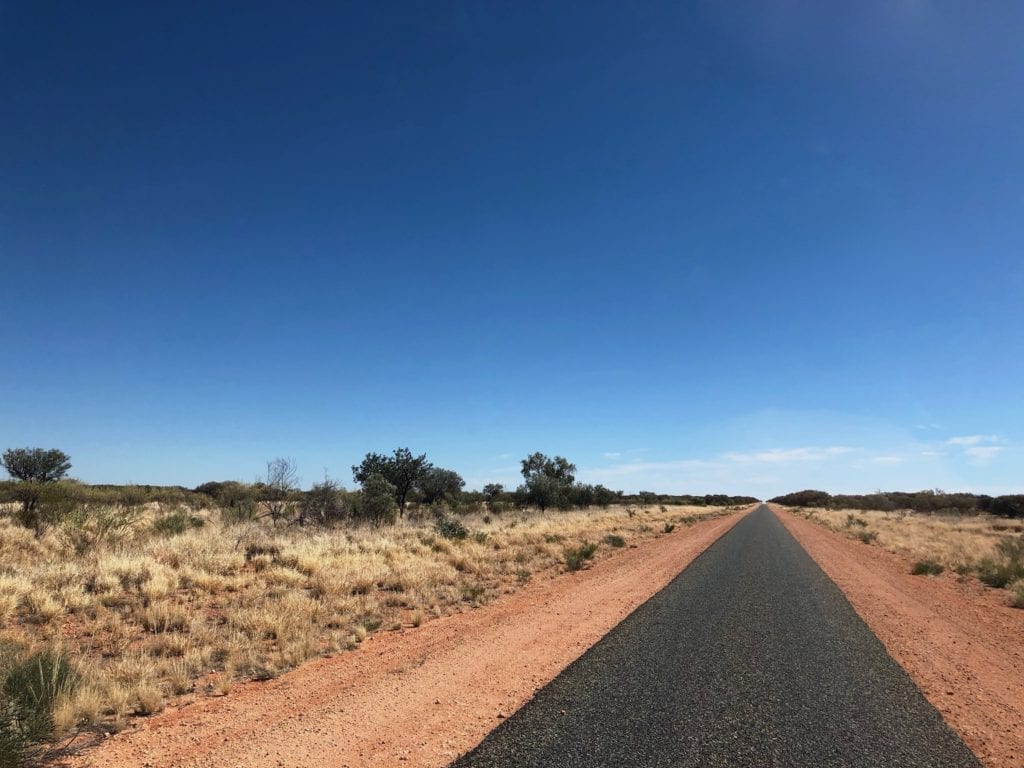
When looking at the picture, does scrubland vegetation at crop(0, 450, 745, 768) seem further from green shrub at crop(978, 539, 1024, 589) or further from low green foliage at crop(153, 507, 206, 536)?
green shrub at crop(978, 539, 1024, 589)

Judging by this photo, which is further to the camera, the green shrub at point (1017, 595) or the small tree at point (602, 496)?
the small tree at point (602, 496)

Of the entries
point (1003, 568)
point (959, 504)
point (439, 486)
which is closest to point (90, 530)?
point (1003, 568)

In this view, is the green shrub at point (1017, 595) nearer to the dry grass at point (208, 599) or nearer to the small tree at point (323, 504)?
the dry grass at point (208, 599)

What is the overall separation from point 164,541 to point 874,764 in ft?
59.7

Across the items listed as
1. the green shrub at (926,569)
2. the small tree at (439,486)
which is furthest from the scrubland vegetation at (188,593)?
the small tree at (439,486)

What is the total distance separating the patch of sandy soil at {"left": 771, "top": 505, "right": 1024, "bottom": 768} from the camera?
6016 millimetres

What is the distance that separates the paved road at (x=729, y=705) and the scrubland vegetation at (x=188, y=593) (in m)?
4.22

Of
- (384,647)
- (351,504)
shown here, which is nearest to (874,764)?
(384,647)

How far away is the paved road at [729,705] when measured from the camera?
197 inches

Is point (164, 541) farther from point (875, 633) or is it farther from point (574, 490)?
point (574, 490)

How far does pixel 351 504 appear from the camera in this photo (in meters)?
30.6

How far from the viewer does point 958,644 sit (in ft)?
31.9

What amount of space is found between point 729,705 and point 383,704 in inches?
155

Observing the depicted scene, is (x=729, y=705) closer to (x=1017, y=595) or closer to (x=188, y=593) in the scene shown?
(x=188, y=593)
